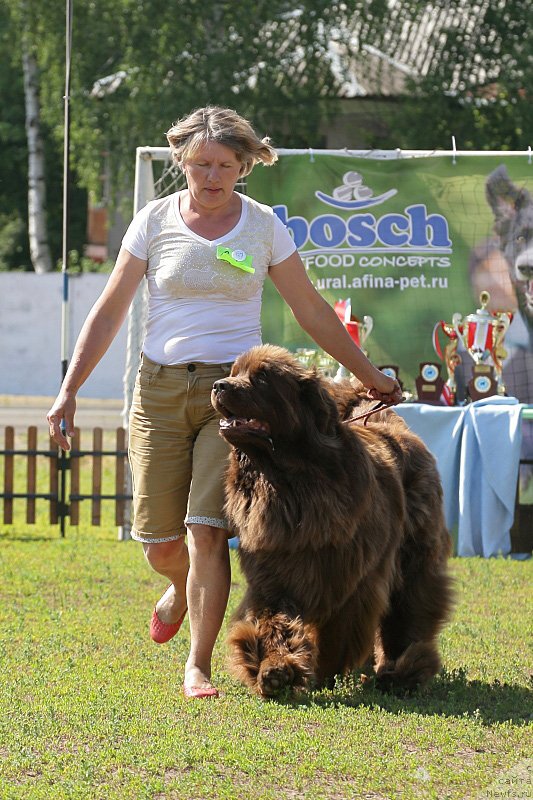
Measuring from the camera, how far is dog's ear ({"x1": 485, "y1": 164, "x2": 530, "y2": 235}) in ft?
28.4

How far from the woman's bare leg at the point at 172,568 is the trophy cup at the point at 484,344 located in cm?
434

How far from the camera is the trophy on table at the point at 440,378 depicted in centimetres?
848

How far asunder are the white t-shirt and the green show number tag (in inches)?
0.6

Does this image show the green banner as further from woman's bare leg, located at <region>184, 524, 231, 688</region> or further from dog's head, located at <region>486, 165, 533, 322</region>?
woman's bare leg, located at <region>184, 524, 231, 688</region>

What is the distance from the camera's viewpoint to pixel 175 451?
4.34 m

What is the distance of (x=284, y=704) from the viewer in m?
3.94

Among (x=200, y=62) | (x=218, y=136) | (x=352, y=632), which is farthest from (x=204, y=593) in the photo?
(x=200, y=62)

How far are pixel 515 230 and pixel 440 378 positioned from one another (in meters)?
1.30

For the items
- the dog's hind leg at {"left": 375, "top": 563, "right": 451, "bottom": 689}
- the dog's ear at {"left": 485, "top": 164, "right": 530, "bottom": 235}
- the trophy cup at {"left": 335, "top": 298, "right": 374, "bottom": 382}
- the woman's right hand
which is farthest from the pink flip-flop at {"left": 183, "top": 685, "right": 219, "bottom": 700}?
the dog's ear at {"left": 485, "top": 164, "right": 530, "bottom": 235}

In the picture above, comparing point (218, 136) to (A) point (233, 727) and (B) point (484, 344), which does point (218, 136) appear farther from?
(B) point (484, 344)

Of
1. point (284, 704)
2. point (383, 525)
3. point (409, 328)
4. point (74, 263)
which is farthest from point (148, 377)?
point (74, 263)

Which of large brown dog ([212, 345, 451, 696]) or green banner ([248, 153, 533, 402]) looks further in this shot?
green banner ([248, 153, 533, 402])

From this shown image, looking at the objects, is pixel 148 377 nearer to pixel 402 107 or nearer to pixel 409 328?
pixel 409 328

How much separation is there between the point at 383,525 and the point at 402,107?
13.7 metres
